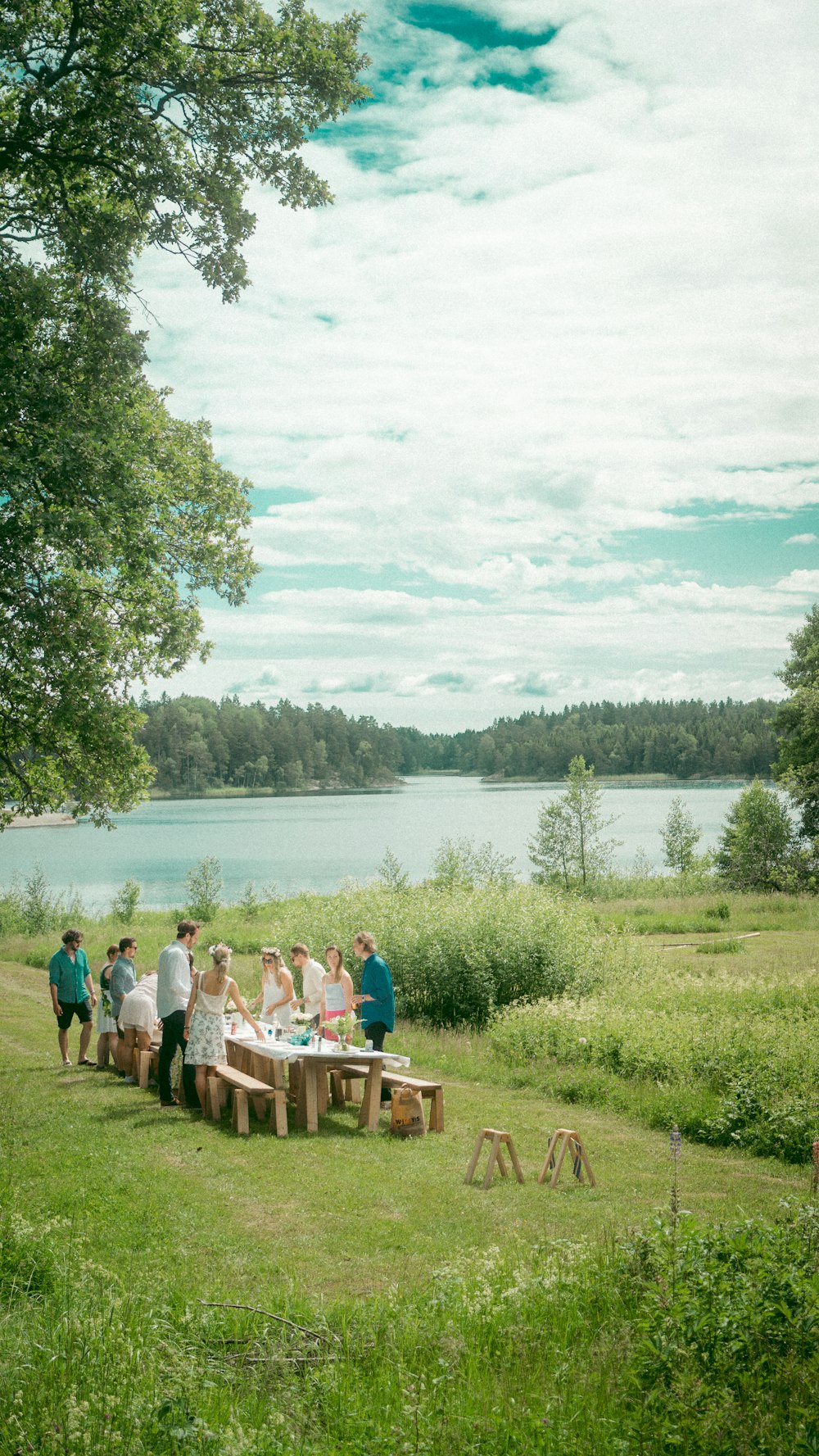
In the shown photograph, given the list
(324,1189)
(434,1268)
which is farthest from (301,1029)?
(434,1268)

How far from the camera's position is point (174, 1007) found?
12797 mm

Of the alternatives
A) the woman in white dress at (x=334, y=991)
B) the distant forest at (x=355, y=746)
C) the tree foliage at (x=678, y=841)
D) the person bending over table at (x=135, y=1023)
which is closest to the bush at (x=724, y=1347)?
the woman in white dress at (x=334, y=991)

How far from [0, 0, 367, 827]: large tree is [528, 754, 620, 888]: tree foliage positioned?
3206 cm

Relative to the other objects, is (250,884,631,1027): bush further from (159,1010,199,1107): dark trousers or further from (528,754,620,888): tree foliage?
(528,754,620,888): tree foliage

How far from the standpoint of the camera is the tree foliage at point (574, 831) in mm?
44406

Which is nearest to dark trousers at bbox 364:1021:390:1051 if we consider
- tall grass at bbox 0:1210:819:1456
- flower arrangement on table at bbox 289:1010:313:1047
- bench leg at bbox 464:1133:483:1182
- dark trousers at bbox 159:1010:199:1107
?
flower arrangement on table at bbox 289:1010:313:1047

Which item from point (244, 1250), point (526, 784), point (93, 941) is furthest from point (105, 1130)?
point (526, 784)

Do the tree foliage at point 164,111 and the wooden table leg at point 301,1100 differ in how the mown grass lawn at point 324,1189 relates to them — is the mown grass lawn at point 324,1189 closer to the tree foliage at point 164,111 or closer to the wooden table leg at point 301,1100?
the wooden table leg at point 301,1100

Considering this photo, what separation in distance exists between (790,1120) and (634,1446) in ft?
22.7

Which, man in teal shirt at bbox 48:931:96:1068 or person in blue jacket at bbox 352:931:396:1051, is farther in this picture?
man in teal shirt at bbox 48:931:96:1068

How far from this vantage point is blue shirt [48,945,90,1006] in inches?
599

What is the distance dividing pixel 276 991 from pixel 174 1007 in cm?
210

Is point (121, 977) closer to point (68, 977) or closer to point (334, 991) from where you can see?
point (68, 977)

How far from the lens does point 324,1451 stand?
14.3 feet
